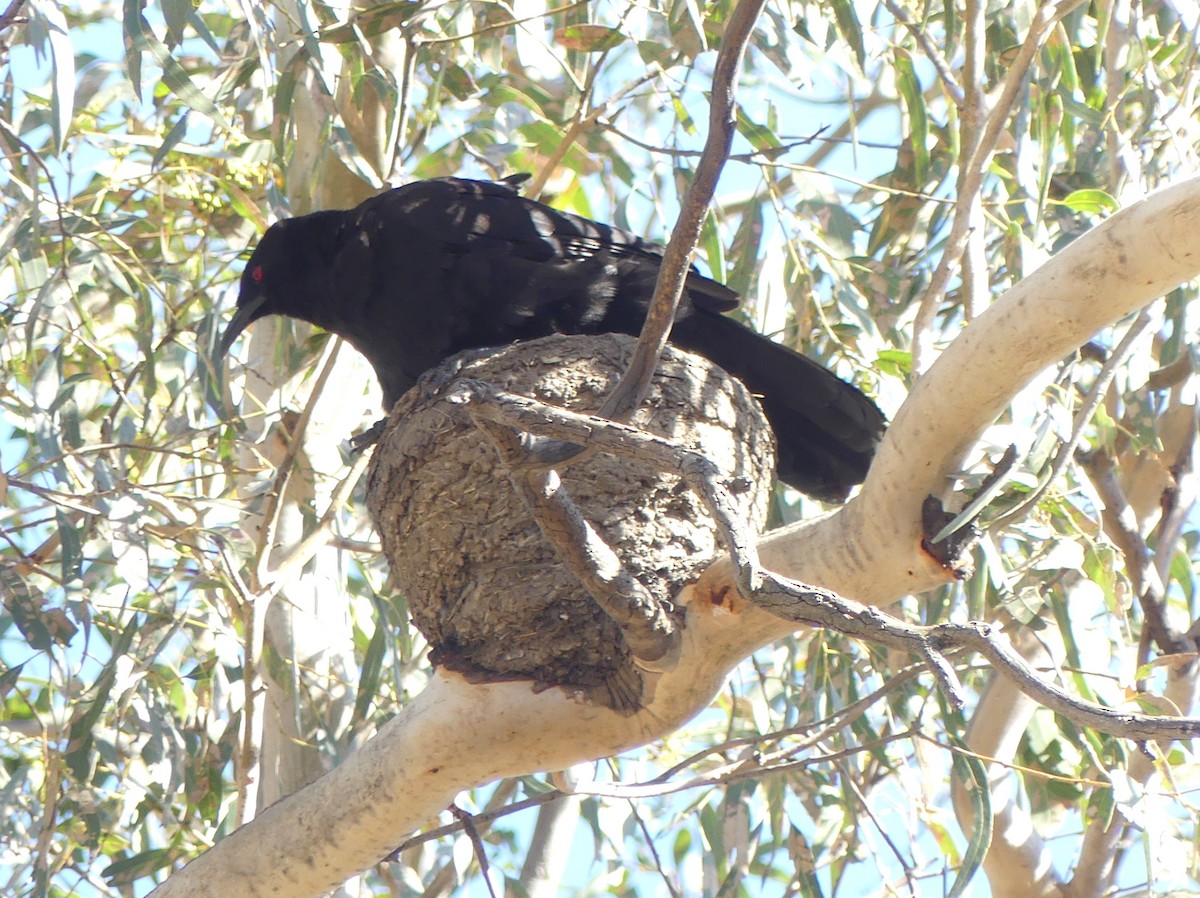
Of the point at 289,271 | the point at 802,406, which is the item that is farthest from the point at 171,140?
the point at 802,406

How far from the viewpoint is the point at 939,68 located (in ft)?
10.3

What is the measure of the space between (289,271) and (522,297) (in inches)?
31.1

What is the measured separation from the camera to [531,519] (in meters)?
2.67

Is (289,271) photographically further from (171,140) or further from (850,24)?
(850,24)

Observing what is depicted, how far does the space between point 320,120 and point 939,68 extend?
1.81 metres

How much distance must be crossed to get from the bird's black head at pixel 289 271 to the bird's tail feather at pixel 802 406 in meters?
1.01

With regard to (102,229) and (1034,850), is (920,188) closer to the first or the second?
(1034,850)

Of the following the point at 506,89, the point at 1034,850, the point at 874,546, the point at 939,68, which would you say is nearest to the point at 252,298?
the point at 506,89

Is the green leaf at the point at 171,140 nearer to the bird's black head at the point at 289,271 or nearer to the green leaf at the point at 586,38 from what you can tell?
the bird's black head at the point at 289,271

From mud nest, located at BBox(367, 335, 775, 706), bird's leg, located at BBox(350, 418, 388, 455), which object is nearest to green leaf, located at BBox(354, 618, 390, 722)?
bird's leg, located at BBox(350, 418, 388, 455)

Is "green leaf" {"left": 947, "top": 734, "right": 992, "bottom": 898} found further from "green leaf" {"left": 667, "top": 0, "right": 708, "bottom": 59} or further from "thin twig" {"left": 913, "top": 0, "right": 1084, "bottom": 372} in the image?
"green leaf" {"left": 667, "top": 0, "right": 708, "bottom": 59}

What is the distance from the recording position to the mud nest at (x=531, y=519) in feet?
8.21

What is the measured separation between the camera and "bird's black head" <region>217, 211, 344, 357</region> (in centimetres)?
380

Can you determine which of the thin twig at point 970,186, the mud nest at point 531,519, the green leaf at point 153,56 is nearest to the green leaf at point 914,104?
the thin twig at point 970,186
